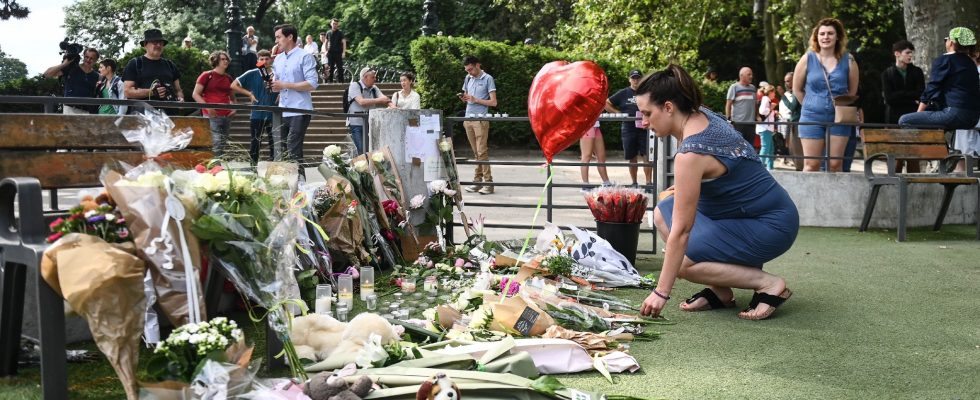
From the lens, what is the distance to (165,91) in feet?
32.8

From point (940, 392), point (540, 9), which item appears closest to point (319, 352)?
point (940, 392)

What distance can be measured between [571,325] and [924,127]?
20.7ft

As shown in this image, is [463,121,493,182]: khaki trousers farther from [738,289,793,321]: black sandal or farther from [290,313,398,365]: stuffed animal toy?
[290,313,398,365]: stuffed animal toy

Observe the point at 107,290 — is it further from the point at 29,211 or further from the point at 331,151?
the point at 331,151

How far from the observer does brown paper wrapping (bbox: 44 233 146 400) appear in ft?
9.51

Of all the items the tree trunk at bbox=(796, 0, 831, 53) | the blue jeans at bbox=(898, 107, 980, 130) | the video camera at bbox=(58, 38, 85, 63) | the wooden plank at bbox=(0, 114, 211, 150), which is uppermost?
the tree trunk at bbox=(796, 0, 831, 53)

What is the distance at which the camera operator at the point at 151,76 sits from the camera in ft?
32.8

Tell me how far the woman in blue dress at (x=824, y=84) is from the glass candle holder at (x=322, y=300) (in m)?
5.95

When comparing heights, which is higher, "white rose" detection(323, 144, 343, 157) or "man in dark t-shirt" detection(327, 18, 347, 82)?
"man in dark t-shirt" detection(327, 18, 347, 82)

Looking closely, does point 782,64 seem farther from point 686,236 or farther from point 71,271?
point 71,271

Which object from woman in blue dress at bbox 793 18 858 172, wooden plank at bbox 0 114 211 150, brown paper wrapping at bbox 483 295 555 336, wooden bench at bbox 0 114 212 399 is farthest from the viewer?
woman in blue dress at bbox 793 18 858 172

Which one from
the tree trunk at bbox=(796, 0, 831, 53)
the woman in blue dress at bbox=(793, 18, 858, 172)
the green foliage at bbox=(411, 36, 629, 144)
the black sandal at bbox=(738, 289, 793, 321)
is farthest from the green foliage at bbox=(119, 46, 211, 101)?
the black sandal at bbox=(738, 289, 793, 321)

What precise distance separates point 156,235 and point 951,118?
28.9 ft

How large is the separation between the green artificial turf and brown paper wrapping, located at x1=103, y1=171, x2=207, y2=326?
26.0 inches
